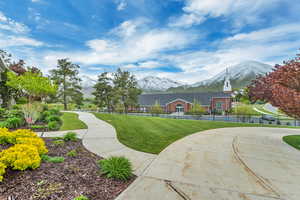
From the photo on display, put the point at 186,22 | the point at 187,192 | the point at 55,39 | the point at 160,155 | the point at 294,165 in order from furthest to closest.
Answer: the point at 55,39 → the point at 186,22 → the point at 160,155 → the point at 294,165 → the point at 187,192

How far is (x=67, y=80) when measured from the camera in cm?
2855

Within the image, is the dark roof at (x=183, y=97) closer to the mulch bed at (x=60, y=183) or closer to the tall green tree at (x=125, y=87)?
the tall green tree at (x=125, y=87)

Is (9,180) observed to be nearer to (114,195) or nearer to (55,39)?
(114,195)

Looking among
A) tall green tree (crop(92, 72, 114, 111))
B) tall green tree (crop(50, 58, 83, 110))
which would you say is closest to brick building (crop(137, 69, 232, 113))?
tall green tree (crop(92, 72, 114, 111))

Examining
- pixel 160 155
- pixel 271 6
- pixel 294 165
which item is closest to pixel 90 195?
pixel 160 155

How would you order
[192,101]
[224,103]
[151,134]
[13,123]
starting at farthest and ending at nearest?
[192,101]
[224,103]
[151,134]
[13,123]

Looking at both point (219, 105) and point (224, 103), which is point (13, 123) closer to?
point (219, 105)

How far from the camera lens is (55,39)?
12.0 m

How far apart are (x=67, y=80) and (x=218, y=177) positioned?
111 ft

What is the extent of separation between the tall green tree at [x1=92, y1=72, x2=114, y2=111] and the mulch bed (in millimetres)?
26837

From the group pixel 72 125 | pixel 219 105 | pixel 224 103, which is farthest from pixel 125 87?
pixel 224 103

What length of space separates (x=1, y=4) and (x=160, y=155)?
510 inches

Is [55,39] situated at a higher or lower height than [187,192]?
higher

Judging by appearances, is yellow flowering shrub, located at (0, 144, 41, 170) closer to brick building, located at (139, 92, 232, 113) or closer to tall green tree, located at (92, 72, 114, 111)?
tall green tree, located at (92, 72, 114, 111)
